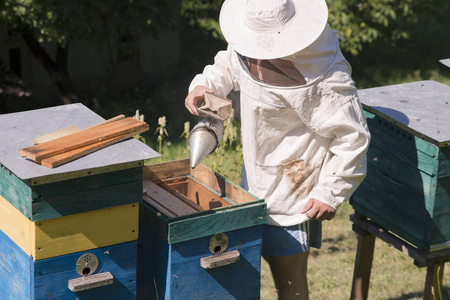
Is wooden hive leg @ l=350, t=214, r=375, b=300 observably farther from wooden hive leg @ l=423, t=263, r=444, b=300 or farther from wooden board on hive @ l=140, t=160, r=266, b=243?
wooden board on hive @ l=140, t=160, r=266, b=243

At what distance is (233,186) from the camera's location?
338cm

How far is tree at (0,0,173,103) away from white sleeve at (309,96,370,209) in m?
4.33

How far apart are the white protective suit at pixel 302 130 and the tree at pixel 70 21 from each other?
3.85 metres

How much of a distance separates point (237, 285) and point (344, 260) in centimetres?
222

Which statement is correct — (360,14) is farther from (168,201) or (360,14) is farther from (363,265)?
(168,201)

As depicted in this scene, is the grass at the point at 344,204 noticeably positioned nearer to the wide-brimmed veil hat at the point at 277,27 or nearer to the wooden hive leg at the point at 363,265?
the wooden hive leg at the point at 363,265

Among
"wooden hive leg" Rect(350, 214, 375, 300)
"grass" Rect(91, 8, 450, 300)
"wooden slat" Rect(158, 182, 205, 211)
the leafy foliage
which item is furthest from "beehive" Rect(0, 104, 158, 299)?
the leafy foliage

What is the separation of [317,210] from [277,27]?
33.0 inches

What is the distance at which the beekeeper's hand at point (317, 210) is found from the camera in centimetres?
316

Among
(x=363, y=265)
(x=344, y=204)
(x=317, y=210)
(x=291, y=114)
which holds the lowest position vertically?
(x=344, y=204)

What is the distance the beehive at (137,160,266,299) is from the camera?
9.73 feet

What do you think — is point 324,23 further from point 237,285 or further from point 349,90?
point 237,285

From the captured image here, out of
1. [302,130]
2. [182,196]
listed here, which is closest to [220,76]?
[302,130]

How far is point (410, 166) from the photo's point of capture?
358 centimetres
